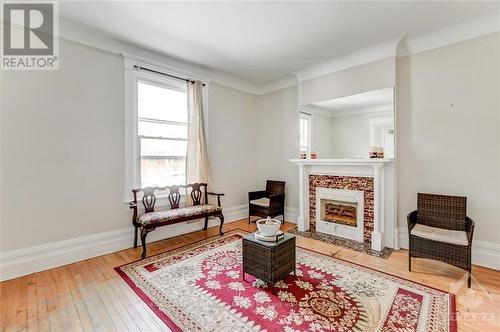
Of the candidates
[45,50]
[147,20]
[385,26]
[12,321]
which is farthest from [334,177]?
[45,50]

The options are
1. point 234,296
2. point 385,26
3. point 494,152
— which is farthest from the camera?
point 385,26

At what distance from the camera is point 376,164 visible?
10.6 feet

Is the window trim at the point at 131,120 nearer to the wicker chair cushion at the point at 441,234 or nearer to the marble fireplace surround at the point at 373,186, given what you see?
the marble fireplace surround at the point at 373,186

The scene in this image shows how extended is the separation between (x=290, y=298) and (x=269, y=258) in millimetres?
387

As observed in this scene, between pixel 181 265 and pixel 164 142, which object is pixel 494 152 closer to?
pixel 181 265

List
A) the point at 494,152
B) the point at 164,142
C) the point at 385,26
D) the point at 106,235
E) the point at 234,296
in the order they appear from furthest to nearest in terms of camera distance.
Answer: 1. the point at 164,142
2. the point at 106,235
3. the point at 385,26
4. the point at 494,152
5. the point at 234,296

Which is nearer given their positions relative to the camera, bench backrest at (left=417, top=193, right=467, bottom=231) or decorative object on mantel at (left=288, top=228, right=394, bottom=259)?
bench backrest at (left=417, top=193, right=467, bottom=231)

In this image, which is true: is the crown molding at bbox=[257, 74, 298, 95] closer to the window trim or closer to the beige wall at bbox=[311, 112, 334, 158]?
the beige wall at bbox=[311, 112, 334, 158]

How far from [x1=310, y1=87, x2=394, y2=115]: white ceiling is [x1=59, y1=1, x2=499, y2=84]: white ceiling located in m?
0.68

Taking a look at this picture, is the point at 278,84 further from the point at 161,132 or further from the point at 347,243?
the point at 347,243

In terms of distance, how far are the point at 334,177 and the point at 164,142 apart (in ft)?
9.30

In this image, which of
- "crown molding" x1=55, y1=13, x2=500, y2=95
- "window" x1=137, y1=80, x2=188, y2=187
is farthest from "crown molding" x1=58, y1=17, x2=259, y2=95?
"window" x1=137, y1=80, x2=188, y2=187

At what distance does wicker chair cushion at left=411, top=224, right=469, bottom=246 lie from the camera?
7.73 ft

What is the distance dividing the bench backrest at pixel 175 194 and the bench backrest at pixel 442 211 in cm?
317
